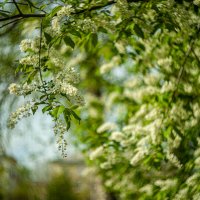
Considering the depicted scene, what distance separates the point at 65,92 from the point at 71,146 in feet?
13.9

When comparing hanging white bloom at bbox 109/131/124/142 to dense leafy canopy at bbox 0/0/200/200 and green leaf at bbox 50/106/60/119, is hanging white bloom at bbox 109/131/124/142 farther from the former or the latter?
green leaf at bbox 50/106/60/119

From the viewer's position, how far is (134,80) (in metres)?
5.50

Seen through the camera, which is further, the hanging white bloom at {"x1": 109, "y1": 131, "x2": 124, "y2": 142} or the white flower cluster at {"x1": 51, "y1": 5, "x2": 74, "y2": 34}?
the hanging white bloom at {"x1": 109, "y1": 131, "x2": 124, "y2": 142}

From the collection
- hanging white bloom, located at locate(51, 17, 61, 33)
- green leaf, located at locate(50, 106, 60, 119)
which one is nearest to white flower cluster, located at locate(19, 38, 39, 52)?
hanging white bloom, located at locate(51, 17, 61, 33)

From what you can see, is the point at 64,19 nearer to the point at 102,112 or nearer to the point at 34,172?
the point at 34,172

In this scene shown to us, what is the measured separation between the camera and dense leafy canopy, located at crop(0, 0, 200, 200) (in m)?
2.63

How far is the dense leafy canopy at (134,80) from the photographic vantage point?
2627 millimetres

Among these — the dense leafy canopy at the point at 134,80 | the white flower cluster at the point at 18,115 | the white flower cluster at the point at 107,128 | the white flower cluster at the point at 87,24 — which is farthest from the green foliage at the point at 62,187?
the white flower cluster at the point at 18,115

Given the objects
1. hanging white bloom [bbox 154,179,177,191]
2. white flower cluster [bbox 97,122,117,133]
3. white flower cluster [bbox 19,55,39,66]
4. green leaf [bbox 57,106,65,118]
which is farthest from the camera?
white flower cluster [bbox 97,122,117,133]

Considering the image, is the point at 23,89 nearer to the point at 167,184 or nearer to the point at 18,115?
the point at 18,115

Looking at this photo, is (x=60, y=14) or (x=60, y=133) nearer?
(x=60, y=133)

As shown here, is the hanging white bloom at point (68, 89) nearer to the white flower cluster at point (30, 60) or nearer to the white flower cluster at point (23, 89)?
the white flower cluster at point (23, 89)

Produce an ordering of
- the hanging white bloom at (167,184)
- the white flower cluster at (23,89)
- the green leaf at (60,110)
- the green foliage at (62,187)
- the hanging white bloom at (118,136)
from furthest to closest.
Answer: the green foliage at (62,187), the hanging white bloom at (118,136), the hanging white bloom at (167,184), the white flower cluster at (23,89), the green leaf at (60,110)

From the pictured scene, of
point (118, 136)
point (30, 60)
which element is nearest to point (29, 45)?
point (30, 60)
